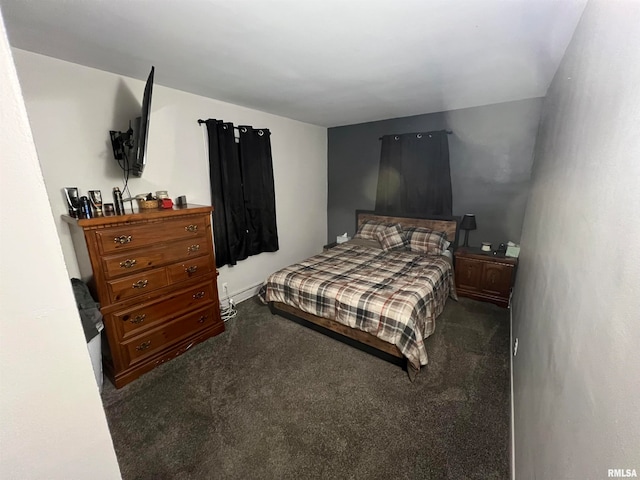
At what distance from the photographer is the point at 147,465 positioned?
1.44m

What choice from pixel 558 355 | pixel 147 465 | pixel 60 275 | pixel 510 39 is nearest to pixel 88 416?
pixel 60 275

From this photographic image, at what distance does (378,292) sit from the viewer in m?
2.28

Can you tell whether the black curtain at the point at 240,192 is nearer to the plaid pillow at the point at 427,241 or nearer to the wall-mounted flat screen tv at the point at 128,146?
the wall-mounted flat screen tv at the point at 128,146

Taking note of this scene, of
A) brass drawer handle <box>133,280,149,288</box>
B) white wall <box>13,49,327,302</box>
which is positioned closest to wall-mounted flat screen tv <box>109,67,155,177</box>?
white wall <box>13,49,327,302</box>

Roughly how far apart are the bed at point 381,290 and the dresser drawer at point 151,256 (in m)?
0.84

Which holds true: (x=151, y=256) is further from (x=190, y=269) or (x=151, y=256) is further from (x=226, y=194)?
(x=226, y=194)

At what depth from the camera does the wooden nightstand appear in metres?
2.94

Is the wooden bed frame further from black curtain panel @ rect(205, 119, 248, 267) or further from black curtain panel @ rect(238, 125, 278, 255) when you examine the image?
black curtain panel @ rect(238, 125, 278, 255)

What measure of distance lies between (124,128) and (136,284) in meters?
1.30

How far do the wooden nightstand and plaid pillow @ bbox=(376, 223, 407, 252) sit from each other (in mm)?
683

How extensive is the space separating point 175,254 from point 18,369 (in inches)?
70.4

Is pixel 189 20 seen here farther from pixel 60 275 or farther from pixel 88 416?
pixel 88 416

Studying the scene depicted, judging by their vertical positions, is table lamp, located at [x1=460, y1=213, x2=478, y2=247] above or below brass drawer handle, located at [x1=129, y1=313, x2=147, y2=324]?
above

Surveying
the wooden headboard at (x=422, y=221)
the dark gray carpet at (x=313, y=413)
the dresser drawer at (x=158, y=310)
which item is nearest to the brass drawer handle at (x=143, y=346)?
the dresser drawer at (x=158, y=310)
